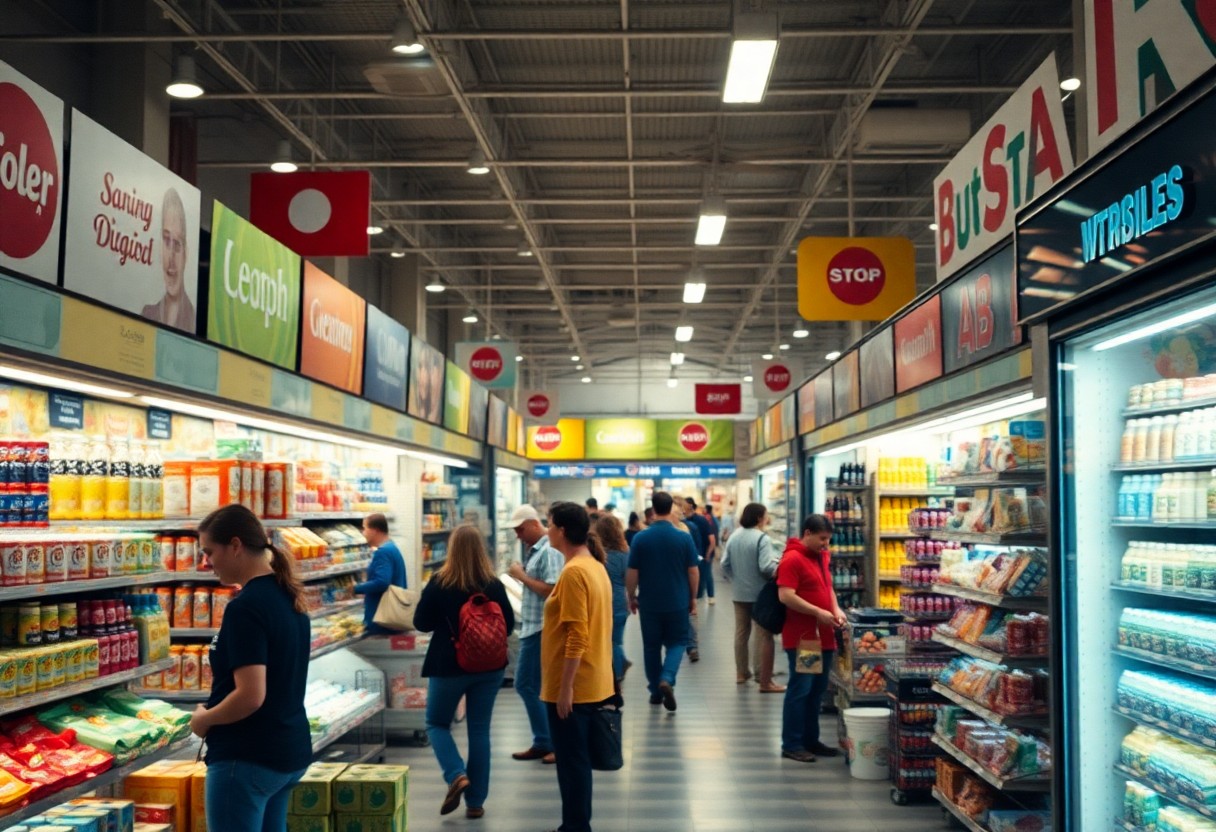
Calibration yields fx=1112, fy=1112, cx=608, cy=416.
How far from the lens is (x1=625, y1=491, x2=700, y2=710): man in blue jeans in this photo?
9039 mm

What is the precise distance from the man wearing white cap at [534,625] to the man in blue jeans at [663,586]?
1712 mm

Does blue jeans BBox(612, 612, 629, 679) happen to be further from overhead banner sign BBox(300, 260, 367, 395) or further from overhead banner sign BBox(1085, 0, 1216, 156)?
overhead banner sign BBox(1085, 0, 1216, 156)

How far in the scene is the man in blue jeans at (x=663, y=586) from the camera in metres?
9.04

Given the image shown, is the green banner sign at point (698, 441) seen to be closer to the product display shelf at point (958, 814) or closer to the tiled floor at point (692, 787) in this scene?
the tiled floor at point (692, 787)

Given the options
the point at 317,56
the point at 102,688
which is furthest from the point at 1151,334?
the point at 317,56

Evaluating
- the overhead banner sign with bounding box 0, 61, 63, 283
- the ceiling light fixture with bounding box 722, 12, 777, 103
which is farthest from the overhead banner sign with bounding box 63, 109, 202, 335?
the ceiling light fixture with bounding box 722, 12, 777, 103

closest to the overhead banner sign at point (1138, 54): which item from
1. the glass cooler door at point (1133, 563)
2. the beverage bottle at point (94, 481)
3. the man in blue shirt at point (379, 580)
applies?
the glass cooler door at point (1133, 563)

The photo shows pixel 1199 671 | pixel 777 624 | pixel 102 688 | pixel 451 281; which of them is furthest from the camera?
pixel 451 281

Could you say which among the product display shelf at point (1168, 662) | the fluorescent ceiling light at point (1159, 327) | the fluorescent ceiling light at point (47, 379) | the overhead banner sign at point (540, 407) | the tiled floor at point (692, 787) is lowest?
the tiled floor at point (692, 787)

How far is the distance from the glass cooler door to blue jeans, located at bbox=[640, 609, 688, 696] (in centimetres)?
529

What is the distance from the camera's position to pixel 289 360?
21.6 ft

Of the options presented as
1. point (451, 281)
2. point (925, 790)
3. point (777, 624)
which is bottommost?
point (925, 790)

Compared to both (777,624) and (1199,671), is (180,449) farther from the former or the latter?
(1199,671)

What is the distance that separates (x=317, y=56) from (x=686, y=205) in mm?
7006
